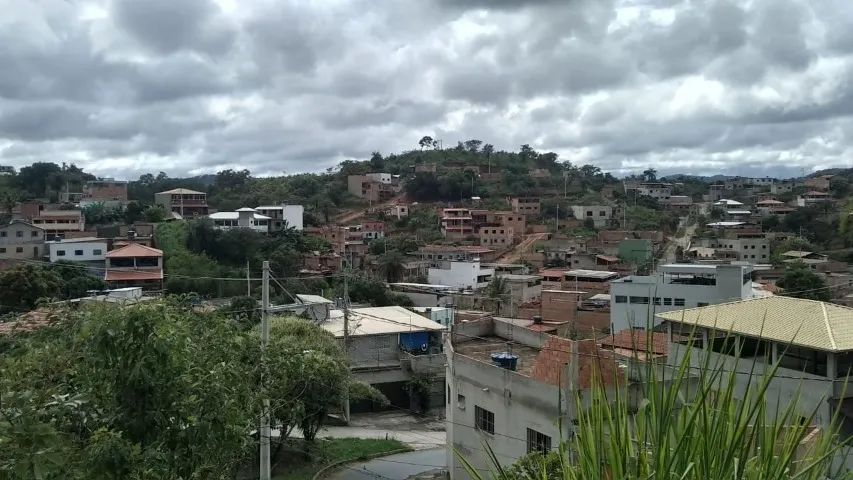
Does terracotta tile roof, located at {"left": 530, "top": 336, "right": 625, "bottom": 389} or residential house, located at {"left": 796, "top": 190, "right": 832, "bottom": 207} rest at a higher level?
residential house, located at {"left": 796, "top": 190, "right": 832, "bottom": 207}

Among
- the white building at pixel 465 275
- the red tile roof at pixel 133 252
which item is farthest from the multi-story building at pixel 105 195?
the white building at pixel 465 275

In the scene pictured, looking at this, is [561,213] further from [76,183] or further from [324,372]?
[324,372]

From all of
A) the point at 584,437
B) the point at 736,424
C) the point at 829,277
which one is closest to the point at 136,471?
the point at 584,437

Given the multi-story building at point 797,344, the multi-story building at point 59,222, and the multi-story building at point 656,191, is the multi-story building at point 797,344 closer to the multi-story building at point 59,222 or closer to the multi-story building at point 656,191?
the multi-story building at point 59,222

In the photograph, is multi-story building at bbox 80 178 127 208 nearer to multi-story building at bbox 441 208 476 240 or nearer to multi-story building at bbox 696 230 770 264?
multi-story building at bbox 441 208 476 240

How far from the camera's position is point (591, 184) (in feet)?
332

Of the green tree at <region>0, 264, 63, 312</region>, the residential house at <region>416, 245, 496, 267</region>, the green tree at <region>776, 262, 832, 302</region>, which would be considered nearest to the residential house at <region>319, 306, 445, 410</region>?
the green tree at <region>0, 264, 63, 312</region>

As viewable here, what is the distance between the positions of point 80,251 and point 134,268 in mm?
4979

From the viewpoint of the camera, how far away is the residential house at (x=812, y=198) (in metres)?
81.3

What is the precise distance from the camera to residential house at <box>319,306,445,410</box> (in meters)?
28.0

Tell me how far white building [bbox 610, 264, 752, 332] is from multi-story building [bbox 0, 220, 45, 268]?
128 feet

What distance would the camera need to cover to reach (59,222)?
56281mm

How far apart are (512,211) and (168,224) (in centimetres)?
3764

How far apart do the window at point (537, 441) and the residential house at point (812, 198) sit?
7726cm
